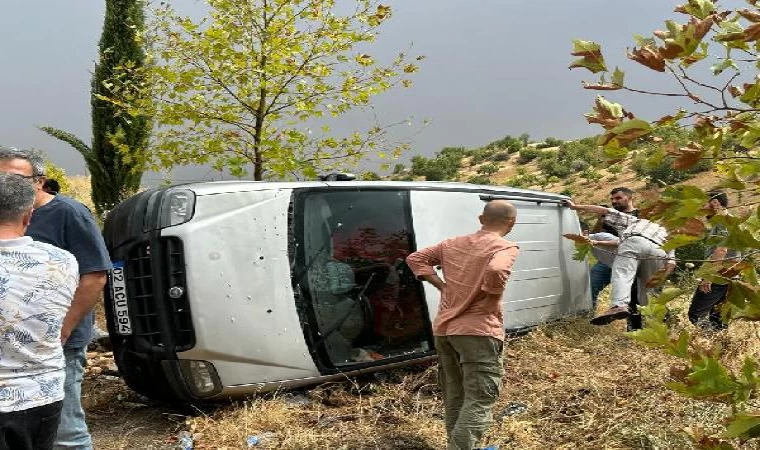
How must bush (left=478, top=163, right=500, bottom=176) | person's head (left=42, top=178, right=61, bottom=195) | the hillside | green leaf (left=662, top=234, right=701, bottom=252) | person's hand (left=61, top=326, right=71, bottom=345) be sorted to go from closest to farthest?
1. green leaf (left=662, top=234, right=701, bottom=252)
2. person's hand (left=61, top=326, right=71, bottom=345)
3. person's head (left=42, top=178, right=61, bottom=195)
4. the hillside
5. bush (left=478, top=163, right=500, bottom=176)

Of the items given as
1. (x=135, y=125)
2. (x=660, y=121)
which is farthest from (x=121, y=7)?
(x=660, y=121)

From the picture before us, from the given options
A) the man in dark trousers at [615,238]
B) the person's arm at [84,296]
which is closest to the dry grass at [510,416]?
the man in dark trousers at [615,238]

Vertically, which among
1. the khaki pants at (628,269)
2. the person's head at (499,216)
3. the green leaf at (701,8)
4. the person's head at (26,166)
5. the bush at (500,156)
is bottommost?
the bush at (500,156)

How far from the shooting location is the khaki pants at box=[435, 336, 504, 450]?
155 inches

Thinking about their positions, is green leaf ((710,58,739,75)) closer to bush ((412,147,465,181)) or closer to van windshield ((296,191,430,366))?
van windshield ((296,191,430,366))

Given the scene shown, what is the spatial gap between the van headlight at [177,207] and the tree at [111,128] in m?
9.17

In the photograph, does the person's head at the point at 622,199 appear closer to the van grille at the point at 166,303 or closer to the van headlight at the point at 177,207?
the van headlight at the point at 177,207

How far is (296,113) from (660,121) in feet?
23.5

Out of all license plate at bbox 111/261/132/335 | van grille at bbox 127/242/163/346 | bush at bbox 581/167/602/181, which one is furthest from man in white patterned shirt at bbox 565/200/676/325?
bush at bbox 581/167/602/181

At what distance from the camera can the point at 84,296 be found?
10.7ft

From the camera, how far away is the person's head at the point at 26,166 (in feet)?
10.9

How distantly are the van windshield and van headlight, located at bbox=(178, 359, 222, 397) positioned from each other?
70 centimetres

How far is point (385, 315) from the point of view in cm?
504

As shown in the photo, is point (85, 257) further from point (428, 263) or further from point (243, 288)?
point (428, 263)
